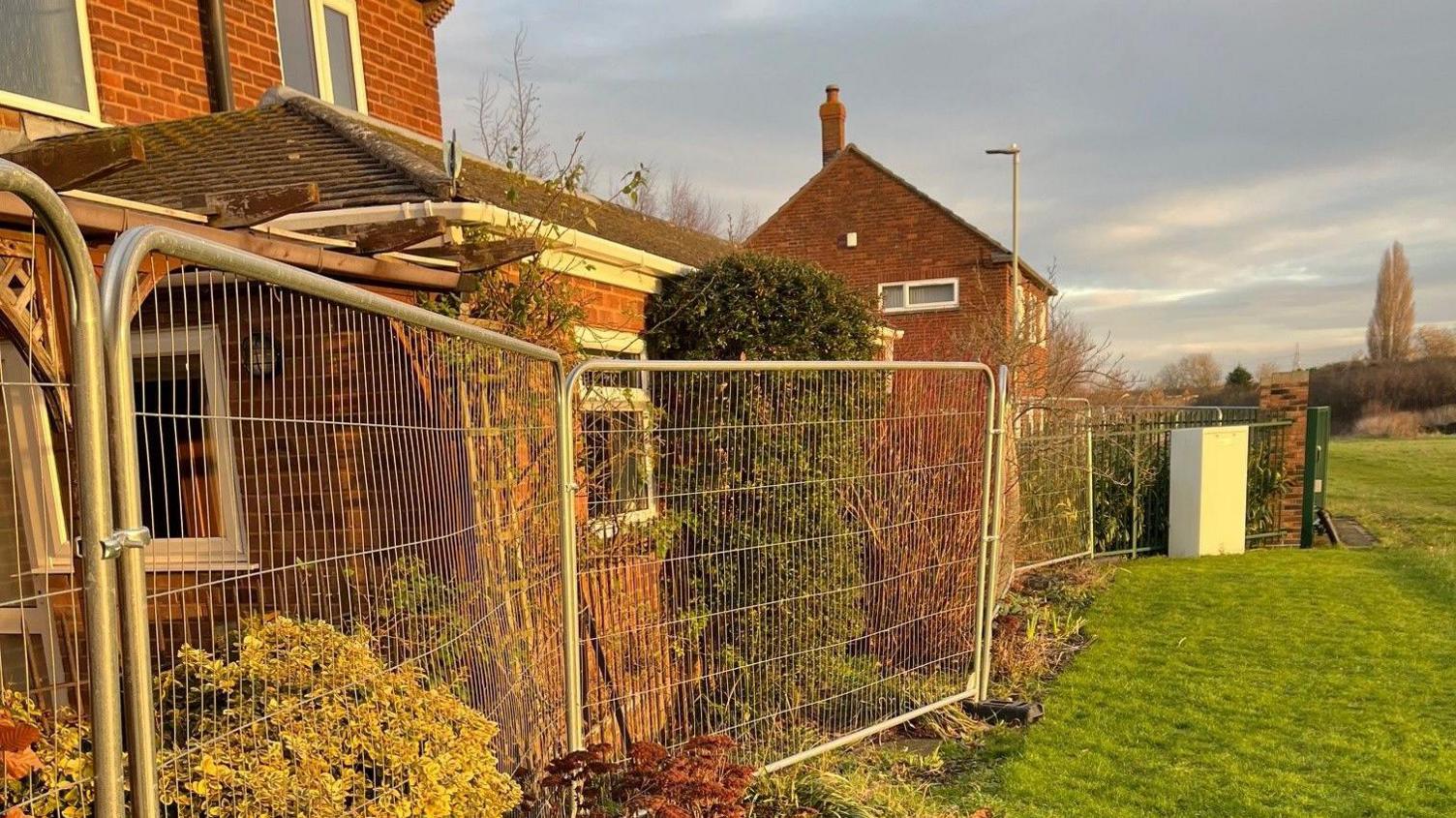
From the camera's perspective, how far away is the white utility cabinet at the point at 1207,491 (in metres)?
10.4

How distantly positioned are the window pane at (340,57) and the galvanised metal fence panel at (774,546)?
6108 millimetres

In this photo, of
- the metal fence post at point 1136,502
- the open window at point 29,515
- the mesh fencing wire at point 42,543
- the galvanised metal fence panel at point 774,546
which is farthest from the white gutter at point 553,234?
the metal fence post at point 1136,502

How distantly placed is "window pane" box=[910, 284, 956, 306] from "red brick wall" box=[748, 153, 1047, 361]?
254mm

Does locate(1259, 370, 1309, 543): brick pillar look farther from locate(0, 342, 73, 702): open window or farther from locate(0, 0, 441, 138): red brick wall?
locate(0, 342, 73, 702): open window

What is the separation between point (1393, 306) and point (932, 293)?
55235 millimetres

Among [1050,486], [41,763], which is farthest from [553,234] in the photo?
[1050,486]

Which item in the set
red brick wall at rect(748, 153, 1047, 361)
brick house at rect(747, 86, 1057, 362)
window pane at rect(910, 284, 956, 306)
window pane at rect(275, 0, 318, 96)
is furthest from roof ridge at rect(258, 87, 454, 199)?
window pane at rect(910, 284, 956, 306)

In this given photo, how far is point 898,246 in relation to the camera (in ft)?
70.1

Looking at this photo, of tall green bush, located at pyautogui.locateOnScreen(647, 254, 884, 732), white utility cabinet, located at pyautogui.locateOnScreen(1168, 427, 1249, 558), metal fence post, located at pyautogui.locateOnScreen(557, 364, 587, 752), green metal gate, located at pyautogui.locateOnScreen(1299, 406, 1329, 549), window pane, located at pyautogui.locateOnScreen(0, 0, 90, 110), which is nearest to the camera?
metal fence post, located at pyautogui.locateOnScreen(557, 364, 587, 752)

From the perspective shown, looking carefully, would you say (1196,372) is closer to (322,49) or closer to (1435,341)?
(1435,341)

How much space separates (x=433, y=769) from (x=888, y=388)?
3474 millimetres

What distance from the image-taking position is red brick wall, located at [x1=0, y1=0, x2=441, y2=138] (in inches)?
257

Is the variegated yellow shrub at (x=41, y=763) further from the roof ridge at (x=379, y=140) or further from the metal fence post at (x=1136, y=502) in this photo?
the metal fence post at (x=1136, y=502)

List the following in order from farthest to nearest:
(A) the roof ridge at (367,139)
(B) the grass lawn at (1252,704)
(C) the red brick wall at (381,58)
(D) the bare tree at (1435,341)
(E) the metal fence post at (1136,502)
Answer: (D) the bare tree at (1435,341)
(E) the metal fence post at (1136,502)
(C) the red brick wall at (381,58)
(A) the roof ridge at (367,139)
(B) the grass lawn at (1252,704)
